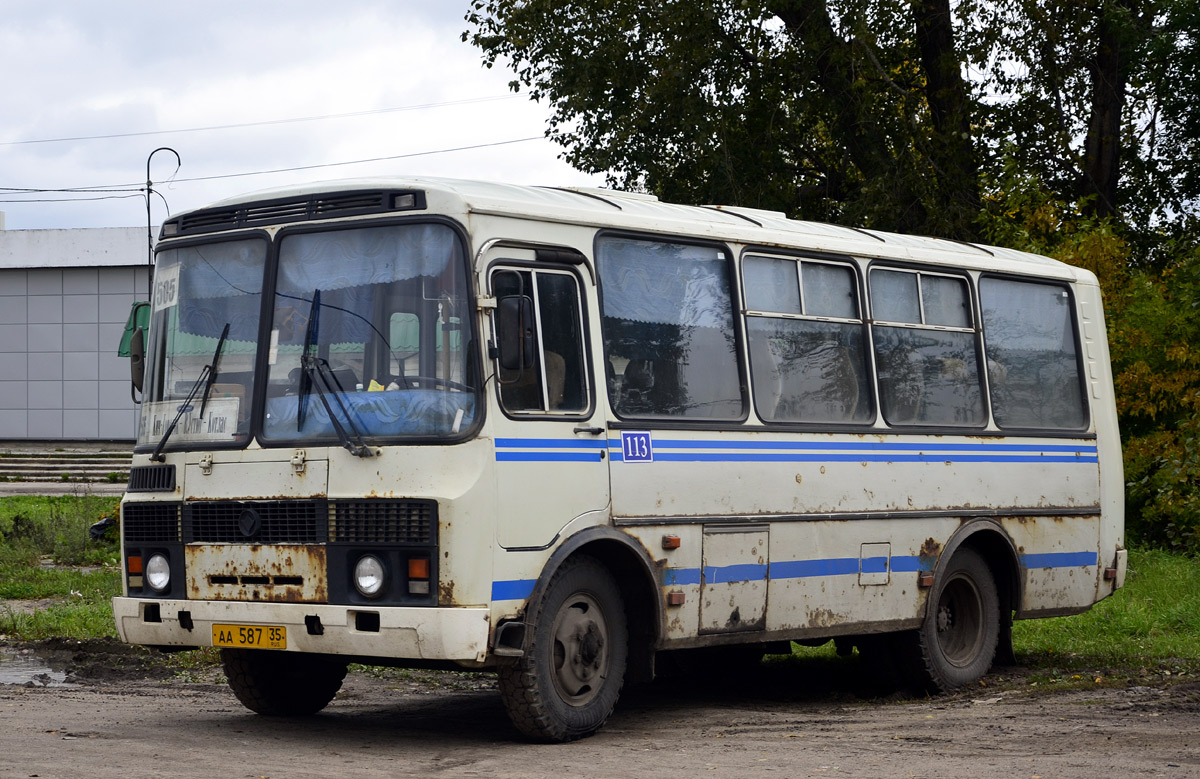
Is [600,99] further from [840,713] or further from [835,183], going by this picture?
[840,713]

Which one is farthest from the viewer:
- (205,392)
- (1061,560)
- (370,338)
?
(1061,560)

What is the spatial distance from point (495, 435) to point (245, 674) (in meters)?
2.44

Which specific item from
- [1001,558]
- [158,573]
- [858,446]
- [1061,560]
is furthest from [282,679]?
[1061,560]

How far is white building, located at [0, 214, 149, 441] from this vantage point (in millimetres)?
46531

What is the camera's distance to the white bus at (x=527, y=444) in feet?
25.7

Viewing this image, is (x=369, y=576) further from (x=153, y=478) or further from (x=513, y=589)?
(x=153, y=478)

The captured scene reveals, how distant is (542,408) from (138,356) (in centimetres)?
249

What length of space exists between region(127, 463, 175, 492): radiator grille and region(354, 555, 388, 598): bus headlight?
1323 millimetres

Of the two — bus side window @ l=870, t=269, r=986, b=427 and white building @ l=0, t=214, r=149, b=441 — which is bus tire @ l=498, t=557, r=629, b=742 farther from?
white building @ l=0, t=214, r=149, b=441

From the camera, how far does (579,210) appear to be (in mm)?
8609

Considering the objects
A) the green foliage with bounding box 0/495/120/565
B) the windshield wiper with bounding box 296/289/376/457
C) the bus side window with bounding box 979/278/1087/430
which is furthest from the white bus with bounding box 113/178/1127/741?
the green foliage with bounding box 0/495/120/565

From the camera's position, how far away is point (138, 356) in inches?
358

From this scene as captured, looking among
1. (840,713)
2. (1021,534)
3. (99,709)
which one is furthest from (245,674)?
(1021,534)

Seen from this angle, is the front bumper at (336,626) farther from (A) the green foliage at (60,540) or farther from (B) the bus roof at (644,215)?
(A) the green foliage at (60,540)
